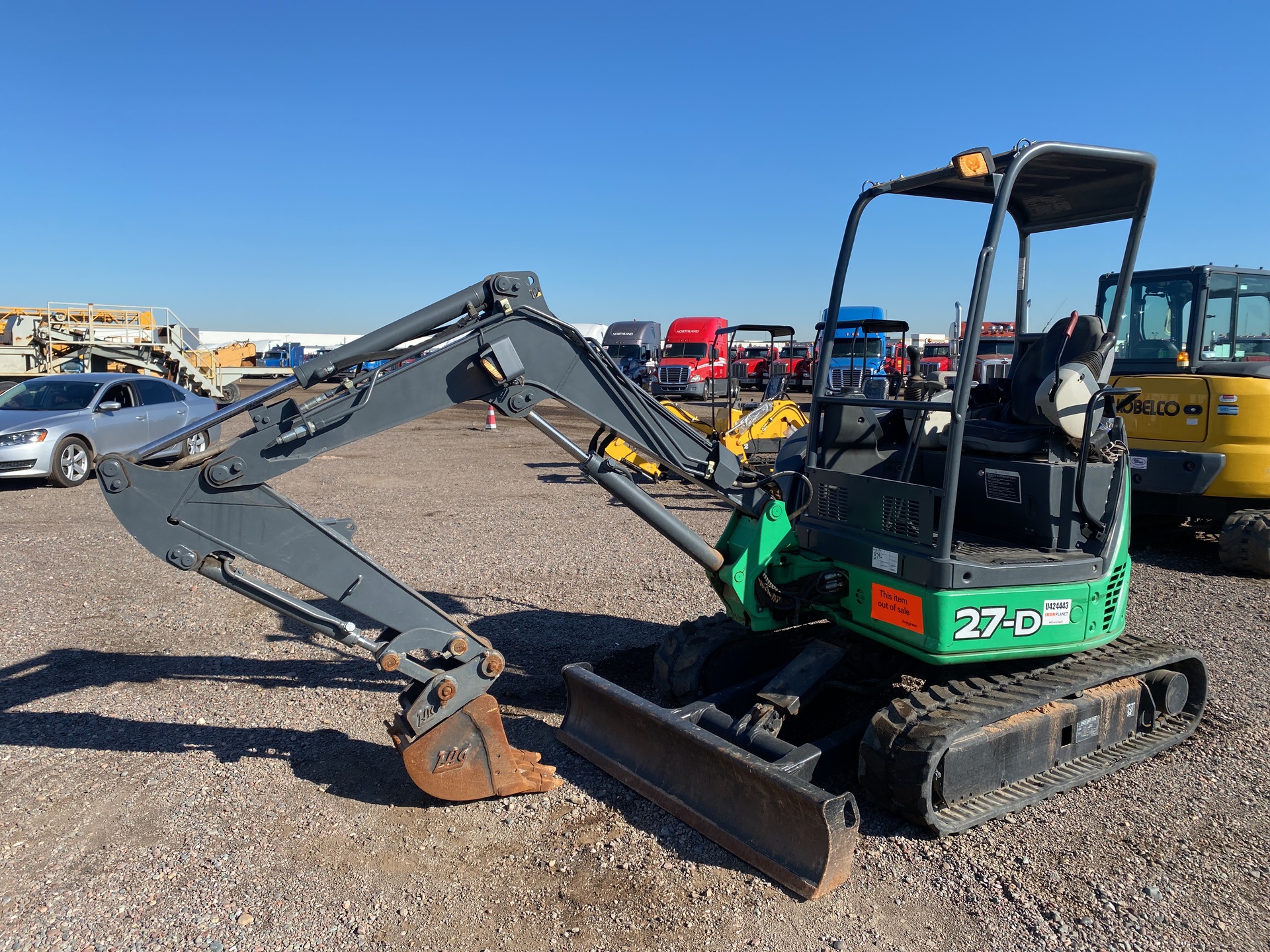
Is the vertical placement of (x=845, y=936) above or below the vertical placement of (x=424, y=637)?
below

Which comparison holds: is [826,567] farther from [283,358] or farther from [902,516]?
[283,358]

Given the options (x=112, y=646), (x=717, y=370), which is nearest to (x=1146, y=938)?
(x=112, y=646)

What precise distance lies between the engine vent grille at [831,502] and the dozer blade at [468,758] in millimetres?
2013

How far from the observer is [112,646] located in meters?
6.80

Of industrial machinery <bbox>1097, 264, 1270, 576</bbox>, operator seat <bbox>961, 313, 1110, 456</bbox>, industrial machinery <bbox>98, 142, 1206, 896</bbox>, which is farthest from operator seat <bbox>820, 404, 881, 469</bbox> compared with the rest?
industrial machinery <bbox>1097, 264, 1270, 576</bbox>

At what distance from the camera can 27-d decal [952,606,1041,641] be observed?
169 inches

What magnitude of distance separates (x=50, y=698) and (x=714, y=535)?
7176 mm

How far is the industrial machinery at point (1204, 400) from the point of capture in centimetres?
870

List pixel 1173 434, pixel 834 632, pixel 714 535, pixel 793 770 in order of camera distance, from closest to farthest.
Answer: pixel 793 770, pixel 834 632, pixel 1173 434, pixel 714 535

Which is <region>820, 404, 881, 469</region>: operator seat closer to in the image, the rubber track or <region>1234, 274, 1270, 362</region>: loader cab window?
the rubber track

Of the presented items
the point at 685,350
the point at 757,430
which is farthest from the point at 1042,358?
the point at 685,350

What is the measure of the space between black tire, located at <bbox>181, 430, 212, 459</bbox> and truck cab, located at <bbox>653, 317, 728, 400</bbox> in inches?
1092

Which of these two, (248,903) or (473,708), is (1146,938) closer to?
(473,708)

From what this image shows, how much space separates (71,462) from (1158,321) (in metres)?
14.5
